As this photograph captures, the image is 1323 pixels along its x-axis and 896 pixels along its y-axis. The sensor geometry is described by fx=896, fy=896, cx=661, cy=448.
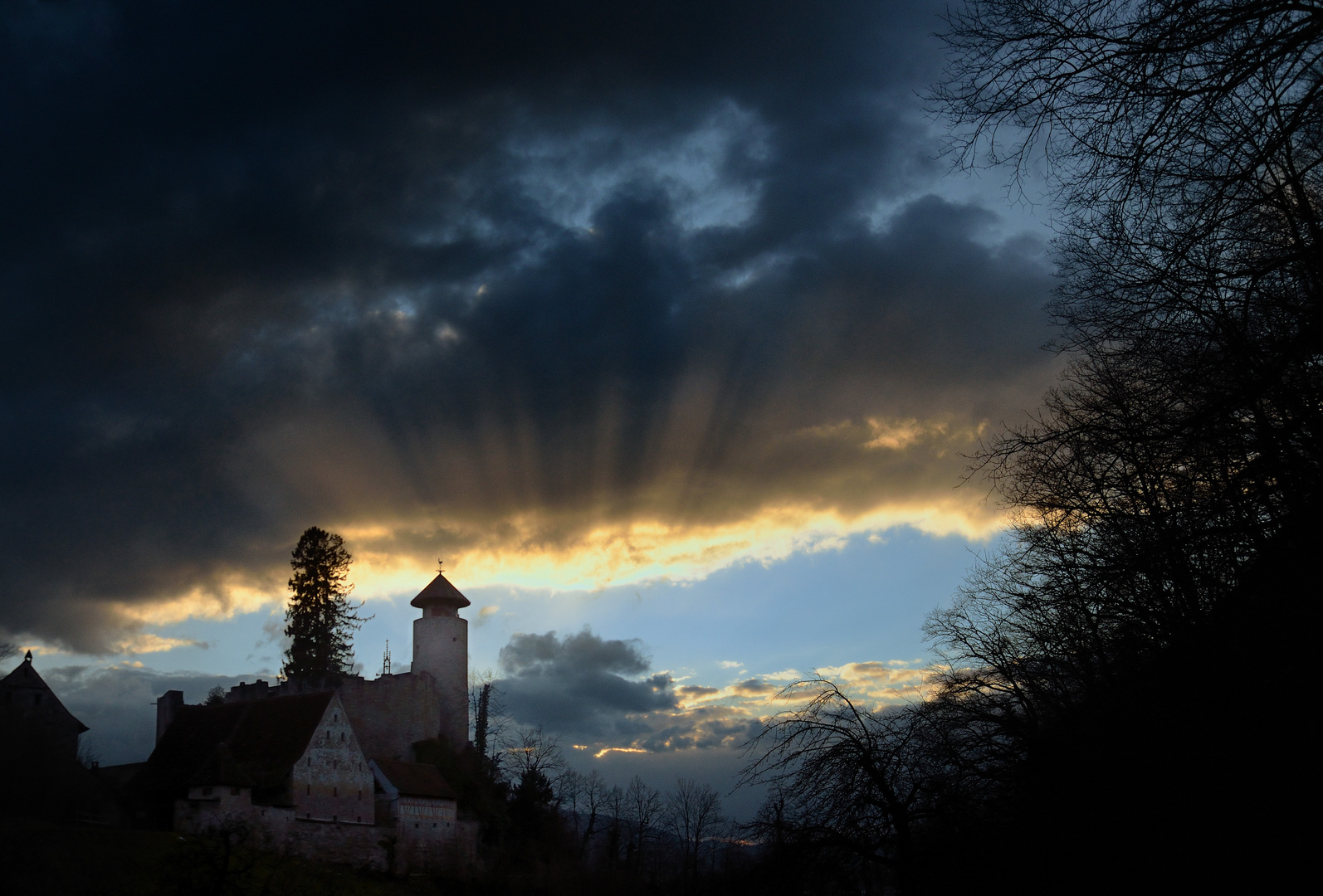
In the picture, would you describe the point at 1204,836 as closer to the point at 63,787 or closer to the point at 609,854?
the point at 63,787

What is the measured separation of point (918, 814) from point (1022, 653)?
32.4 feet

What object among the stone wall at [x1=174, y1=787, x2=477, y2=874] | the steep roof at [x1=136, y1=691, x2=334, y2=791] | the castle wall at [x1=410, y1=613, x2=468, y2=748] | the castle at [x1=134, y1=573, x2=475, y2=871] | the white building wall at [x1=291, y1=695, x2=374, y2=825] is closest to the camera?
the stone wall at [x1=174, y1=787, x2=477, y2=874]

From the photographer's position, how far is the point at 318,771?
39.3 m

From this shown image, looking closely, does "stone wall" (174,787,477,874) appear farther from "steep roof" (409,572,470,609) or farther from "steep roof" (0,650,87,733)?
"steep roof" (409,572,470,609)

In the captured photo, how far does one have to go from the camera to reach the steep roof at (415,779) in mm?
42000

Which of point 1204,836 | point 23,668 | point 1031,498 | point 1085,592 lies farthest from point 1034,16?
point 23,668

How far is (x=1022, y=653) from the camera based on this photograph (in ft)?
58.6

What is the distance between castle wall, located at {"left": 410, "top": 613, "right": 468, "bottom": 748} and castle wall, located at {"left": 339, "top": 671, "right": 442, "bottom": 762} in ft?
5.94

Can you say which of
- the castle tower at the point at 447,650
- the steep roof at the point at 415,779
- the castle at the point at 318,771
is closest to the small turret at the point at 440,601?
the castle tower at the point at 447,650

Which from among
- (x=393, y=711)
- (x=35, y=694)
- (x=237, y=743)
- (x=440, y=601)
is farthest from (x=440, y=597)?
(x=35, y=694)

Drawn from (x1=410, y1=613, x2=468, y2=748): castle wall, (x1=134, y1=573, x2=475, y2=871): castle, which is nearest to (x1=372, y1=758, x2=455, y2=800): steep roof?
(x1=134, y1=573, x2=475, y2=871): castle

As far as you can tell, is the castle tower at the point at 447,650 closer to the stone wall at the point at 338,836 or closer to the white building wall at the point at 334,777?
the stone wall at the point at 338,836

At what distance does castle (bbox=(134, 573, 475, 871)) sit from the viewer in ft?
121

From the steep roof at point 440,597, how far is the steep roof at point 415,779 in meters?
12.0
